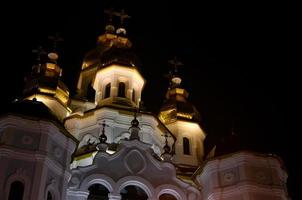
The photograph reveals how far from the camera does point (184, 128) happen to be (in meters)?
35.2

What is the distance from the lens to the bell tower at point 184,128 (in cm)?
3328

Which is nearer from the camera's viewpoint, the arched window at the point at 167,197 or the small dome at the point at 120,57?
the arched window at the point at 167,197

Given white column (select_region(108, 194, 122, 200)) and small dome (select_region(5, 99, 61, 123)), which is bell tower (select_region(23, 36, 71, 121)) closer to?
small dome (select_region(5, 99, 61, 123))

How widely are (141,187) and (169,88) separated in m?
17.2

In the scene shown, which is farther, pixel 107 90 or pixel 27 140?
pixel 107 90

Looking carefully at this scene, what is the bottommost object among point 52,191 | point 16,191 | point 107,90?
point 16,191

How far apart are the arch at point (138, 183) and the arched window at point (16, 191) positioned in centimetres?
435

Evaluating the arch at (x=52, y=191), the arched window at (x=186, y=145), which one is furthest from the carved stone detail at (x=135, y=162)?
the arched window at (x=186, y=145)

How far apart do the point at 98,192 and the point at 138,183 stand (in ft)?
5.79

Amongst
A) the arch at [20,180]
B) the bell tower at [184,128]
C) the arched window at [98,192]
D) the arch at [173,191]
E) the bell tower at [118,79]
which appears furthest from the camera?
the bell tower at [184,128]

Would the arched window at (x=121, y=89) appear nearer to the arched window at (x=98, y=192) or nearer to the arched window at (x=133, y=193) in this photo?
the arched window at (x=133, y=193)

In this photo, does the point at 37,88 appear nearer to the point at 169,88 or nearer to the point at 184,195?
the point at 169,88

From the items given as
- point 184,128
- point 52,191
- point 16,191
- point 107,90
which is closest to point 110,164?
point 52,191

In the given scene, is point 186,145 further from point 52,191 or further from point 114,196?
point 52,191
